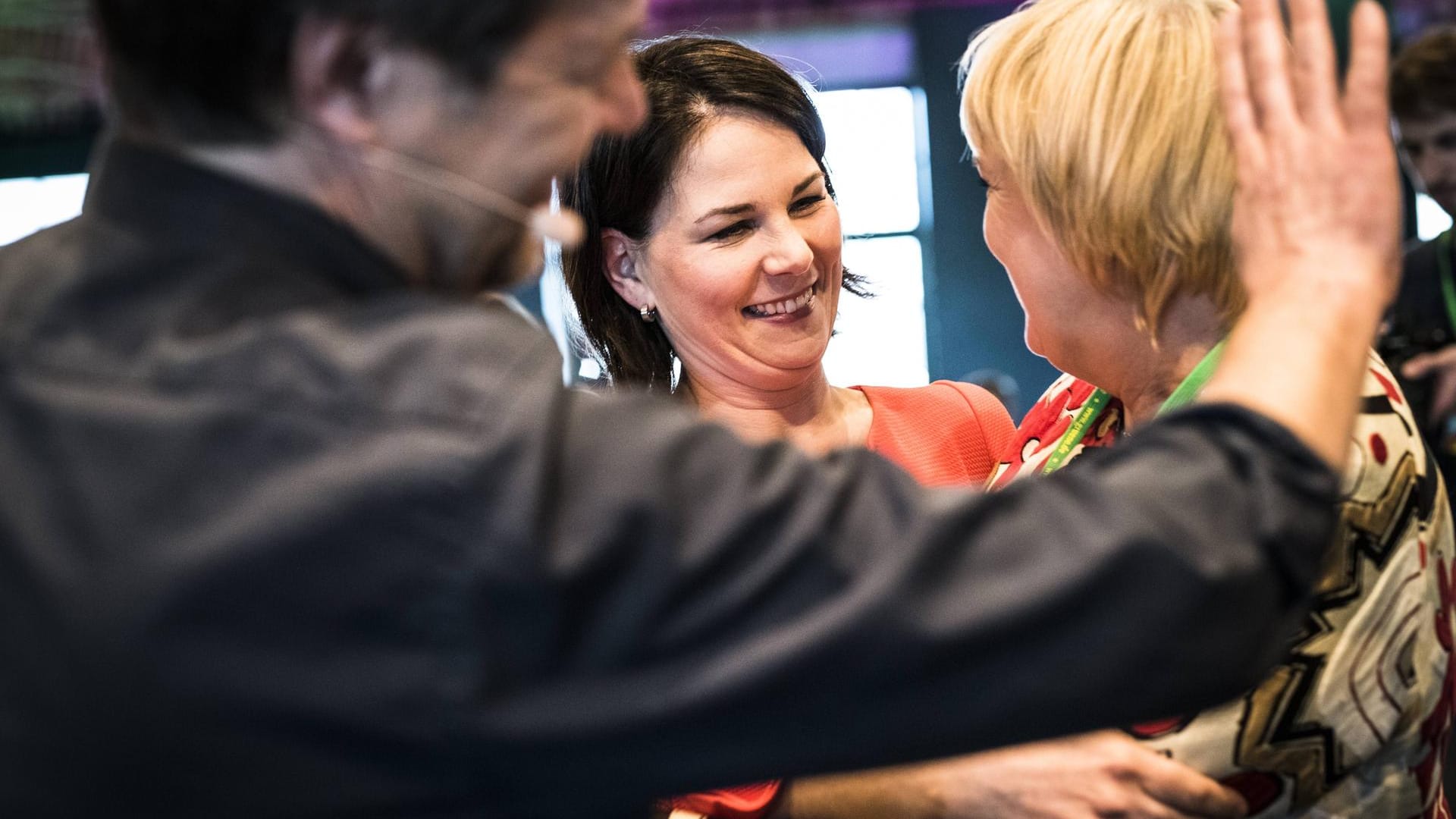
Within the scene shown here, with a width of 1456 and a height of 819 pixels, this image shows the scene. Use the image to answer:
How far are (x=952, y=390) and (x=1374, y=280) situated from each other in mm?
1618

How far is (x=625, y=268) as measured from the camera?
2330 millimetres

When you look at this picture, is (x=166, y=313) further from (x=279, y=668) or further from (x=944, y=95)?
(x=944, y=95)

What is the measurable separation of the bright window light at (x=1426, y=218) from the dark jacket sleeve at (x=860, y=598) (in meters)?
7.65

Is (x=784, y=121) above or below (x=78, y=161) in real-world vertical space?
below

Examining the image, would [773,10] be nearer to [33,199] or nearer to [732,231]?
[33,199]

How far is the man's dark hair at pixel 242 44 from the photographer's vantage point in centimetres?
77

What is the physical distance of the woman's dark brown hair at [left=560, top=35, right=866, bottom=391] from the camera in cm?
221

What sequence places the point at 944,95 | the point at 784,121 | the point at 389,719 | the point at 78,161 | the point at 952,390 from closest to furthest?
1. the point at 389,719
2. the point at 784,121
3. the point at 952,390
4. the point at 944,95
5. the point at 78,161

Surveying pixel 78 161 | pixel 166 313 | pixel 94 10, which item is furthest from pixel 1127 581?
pixel 78 161

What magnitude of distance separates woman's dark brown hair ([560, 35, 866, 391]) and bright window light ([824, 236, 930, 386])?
5.87 m

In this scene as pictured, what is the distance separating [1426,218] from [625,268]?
22.1 ft

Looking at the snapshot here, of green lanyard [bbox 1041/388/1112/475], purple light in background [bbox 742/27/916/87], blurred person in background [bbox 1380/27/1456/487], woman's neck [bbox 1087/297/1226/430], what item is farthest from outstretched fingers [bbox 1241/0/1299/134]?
purple light in background [bbox 742/27/916/87]

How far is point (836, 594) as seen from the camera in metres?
0.72

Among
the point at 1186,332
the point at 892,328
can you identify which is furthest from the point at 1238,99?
the point at 892,328
